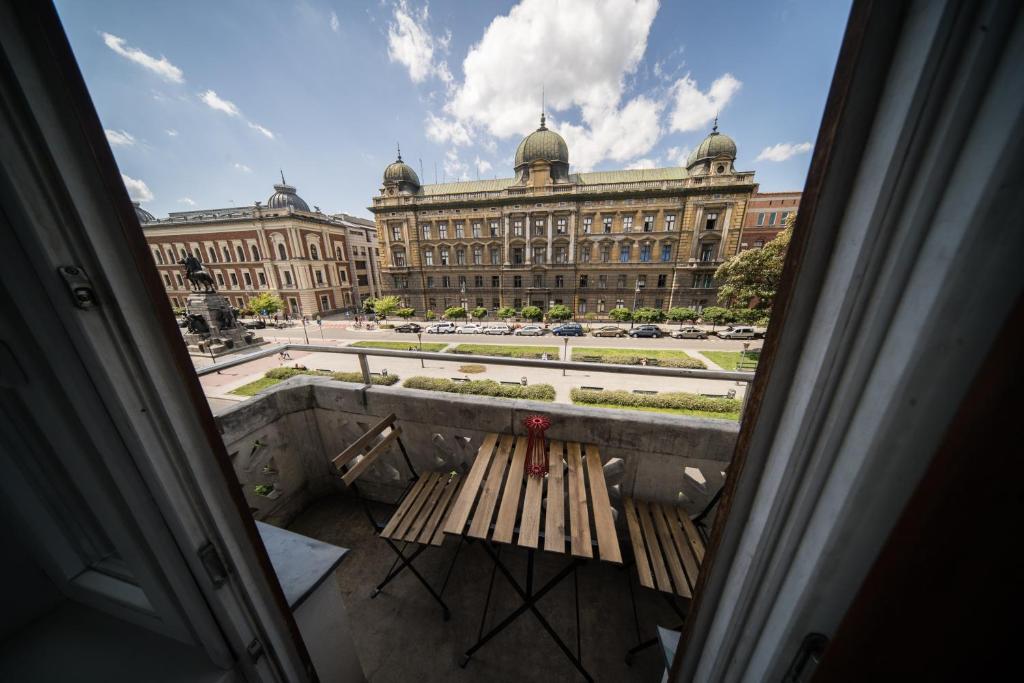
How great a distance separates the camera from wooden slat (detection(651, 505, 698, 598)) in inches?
79.2

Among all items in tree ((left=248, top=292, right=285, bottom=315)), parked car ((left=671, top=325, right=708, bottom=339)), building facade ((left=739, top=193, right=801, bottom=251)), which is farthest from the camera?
tree ((left=248, top=292, right=285, bottom=315))

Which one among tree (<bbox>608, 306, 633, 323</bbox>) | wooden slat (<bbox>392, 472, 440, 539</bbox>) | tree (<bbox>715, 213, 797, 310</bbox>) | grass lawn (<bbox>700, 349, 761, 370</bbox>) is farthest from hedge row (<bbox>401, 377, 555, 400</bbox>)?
tree (<bbox>715, 213, 797, 310</bbox>)

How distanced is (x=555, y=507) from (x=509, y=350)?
1496 centimetres

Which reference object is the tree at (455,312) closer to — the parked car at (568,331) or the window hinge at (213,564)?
the parked car at (568,331)

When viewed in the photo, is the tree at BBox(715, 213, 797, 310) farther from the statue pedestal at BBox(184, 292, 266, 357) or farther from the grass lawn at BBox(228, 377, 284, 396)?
the statue pedestal at BBox(184, 292, 266, 357)

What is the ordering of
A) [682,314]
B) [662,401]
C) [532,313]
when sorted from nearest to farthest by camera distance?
[662,401], [682,314], [532,313]

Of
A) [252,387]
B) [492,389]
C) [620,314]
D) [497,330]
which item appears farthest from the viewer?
[620,314]

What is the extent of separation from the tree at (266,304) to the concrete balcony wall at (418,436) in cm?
3306

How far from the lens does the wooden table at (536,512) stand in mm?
1761

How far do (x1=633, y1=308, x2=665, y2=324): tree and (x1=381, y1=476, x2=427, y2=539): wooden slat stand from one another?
2383 cm

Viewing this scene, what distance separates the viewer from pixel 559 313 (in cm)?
2450

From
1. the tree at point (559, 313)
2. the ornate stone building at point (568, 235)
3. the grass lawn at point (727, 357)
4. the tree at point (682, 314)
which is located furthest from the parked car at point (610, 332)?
the grass lawn at point (727, 357)

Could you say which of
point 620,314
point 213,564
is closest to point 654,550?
point 213,564

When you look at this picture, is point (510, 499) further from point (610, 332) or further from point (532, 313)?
point (532, 313)
